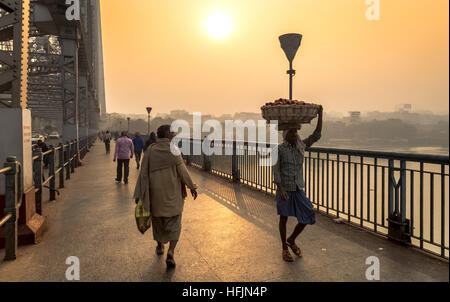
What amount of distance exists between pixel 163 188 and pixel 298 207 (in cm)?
181

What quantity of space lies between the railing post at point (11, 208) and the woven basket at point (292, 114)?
3.67 metres

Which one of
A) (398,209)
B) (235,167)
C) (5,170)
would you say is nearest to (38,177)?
(5,170)

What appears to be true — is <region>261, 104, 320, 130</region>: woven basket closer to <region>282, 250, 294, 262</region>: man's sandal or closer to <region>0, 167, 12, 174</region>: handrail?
<region>282, 250, 294, 262</region>: man's sandal

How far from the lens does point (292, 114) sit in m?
3.68

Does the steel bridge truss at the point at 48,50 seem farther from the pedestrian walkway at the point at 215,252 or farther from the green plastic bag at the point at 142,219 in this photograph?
the green plastic bag at the point at 142,219

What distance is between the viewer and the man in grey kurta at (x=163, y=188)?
369cm

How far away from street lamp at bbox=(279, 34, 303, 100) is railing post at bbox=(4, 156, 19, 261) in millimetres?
5219

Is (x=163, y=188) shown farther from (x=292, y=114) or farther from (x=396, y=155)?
(x=396, y=155)

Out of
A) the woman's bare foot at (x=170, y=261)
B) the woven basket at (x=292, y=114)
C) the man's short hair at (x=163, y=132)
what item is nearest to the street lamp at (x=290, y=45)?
the woven basket at (x=292, y=114)

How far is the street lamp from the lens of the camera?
6314 millimetres

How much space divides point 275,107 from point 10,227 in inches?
158

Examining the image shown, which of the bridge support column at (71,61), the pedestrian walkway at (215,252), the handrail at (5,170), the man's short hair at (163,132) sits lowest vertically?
the pedestrian walkway at (215,252)
